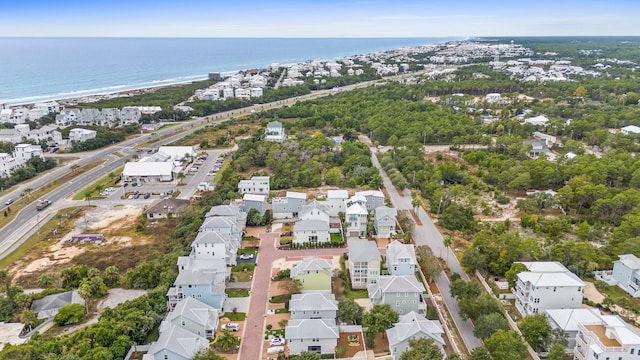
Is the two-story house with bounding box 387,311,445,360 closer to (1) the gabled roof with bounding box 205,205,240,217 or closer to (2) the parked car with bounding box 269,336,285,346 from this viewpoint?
(2) the parked car with bounding box 269,336,285,346

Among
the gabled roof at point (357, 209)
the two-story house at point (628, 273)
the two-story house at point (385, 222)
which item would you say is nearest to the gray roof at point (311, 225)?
the gabled roof at point (357, 209)

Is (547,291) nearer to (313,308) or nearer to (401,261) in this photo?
(401,261)

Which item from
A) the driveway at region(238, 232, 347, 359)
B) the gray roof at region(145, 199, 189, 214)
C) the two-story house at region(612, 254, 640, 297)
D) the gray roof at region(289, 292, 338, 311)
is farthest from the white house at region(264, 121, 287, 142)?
the two-story house at region(612, 254, 640, 297)

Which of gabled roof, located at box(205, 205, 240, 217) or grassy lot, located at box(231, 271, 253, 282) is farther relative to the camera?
gabled roof, located at box(205, 205, 240, 217)

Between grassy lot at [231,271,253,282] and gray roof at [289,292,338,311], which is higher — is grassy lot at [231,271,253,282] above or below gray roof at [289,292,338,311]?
below

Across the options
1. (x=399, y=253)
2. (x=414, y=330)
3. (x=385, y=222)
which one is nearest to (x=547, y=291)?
(x=399, y=253)

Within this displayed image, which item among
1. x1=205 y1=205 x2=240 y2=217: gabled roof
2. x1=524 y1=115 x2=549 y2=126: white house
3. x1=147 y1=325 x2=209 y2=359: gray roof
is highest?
x1=524 y1=115 x2=549 y2=126: white house

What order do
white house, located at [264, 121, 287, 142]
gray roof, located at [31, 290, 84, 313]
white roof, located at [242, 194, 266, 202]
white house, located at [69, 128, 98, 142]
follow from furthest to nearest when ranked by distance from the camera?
1. white house, located at [69, 128, 98, 142]
2. white house, located at [264, 121, 287, 142]
3. white roof, located at [242, 194, 266, 202]
4. gray roof, located at [31, 290, 84, 313]

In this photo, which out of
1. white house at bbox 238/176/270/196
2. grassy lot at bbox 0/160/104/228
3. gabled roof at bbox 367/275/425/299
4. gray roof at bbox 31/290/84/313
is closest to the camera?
gabled roof at bbox 367/275/425/299
